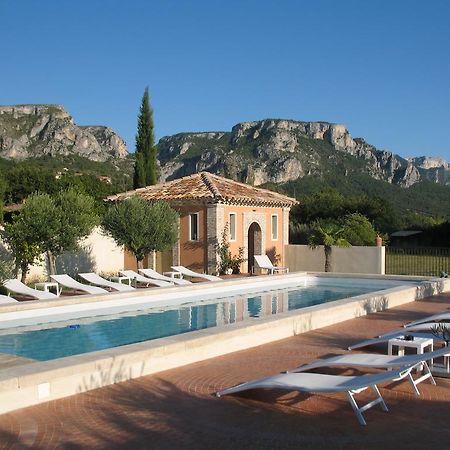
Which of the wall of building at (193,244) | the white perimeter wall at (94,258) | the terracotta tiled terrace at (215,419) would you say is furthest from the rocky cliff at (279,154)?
the terracotta tiled terrace at (215,419)

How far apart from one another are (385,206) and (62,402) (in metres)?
54.9

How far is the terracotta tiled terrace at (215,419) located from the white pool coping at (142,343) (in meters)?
0.17

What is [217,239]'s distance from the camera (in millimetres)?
24453

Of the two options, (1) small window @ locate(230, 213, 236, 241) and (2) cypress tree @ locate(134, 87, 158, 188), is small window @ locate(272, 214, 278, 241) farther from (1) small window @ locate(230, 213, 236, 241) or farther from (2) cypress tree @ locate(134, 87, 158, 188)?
(2) cypress tree @ locate(134, 87, 158, 188)

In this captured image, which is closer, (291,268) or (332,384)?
(332,384)

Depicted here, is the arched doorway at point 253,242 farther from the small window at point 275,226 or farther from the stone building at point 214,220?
the small window at point 275,226

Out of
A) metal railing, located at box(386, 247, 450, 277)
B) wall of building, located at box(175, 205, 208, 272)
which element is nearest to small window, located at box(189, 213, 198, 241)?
wall of building, located at box(175, 205, 208, 272)

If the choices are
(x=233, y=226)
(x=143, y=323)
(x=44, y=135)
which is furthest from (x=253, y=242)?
(x=44, y=135)

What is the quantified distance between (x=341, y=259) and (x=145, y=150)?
70.9 ft

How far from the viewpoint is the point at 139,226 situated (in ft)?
69.1

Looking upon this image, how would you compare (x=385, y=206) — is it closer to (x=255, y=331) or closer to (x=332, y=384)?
Result: (x=255, y=331)

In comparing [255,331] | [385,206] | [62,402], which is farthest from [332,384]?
[385,206]

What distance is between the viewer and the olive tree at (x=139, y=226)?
828 inches

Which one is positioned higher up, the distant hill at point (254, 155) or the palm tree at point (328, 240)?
the distant hill at point (254, 155)
